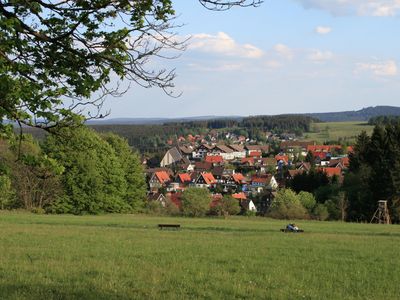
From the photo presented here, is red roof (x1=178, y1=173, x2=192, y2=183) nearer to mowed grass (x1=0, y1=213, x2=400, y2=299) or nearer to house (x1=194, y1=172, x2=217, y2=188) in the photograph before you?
house (x1=194, y1=172, x2=217, y2=188)

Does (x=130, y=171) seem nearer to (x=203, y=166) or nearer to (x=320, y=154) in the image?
(x=203, y=166)

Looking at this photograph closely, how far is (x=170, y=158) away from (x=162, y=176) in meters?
46.9

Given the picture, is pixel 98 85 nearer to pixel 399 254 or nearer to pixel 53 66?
pixel 53 66

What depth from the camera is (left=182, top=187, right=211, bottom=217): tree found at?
55500 mm

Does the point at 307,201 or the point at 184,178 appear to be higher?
the point at 307,201

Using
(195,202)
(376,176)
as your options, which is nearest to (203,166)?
(376,176)

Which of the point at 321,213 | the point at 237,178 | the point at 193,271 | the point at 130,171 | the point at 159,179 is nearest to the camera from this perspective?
the point at 193,271

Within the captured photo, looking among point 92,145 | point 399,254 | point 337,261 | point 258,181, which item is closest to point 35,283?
point 92,145

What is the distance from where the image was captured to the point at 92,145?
8.38m

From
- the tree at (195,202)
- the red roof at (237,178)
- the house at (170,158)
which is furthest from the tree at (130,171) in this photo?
the house at (170,158)

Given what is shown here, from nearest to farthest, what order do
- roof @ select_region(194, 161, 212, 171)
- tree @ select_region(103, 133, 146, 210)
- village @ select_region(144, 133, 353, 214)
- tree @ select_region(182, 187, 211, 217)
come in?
1. tree @ select_region(182, 187, 211, 217)
2. tree @ select_region(103, 133, 146, 210)
3. village @ select_region(144, 133, 353, 214)
4. roof @ select_region(194, 161, 212, 171)

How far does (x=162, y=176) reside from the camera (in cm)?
13300

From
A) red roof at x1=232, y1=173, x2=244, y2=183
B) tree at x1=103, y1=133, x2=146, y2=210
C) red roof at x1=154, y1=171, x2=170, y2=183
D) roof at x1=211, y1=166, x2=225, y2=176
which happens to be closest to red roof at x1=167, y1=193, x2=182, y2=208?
tree at x1=103, y1=133, x2=146, y2=210

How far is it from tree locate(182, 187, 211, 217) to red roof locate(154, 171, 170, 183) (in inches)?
2895
